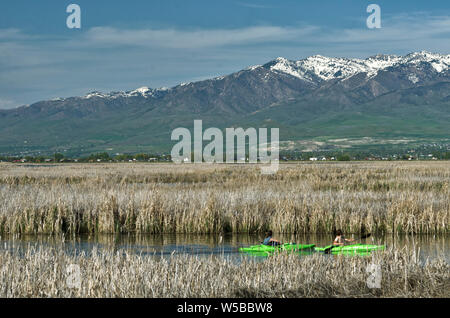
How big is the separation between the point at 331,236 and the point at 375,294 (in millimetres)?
12120

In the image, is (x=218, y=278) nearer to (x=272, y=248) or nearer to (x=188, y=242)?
(x=272, y=248)

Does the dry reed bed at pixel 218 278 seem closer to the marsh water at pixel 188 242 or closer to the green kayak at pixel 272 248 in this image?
the green kayak at pixel 272 248

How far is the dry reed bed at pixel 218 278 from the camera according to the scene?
12.1 meters

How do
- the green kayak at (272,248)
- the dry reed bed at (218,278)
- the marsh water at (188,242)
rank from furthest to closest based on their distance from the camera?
the marsh water at (188,242) → the green kayak at (272,248) → the dry reed bed at (218,278)

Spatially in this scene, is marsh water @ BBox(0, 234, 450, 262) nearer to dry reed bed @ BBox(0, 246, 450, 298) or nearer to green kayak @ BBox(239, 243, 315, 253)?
green kayak @ BBox(239, 243, 315, 253)

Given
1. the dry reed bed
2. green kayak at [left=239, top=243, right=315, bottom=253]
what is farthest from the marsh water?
the dry reed bed

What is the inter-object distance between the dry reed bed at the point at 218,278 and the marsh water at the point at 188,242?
600 centimetres

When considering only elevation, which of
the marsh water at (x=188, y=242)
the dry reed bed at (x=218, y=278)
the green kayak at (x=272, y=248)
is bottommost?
the marsh water at (x=188, y=242)

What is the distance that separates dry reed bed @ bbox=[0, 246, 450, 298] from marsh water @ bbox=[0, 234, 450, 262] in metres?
6.00

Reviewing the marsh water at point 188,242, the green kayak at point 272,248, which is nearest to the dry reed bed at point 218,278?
the green kayak at point 272,248

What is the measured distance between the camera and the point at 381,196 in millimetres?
32875

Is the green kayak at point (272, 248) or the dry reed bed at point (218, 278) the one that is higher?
the dry reed bed at point (218, 278)

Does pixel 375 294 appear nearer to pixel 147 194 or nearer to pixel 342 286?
pixel 342 286
